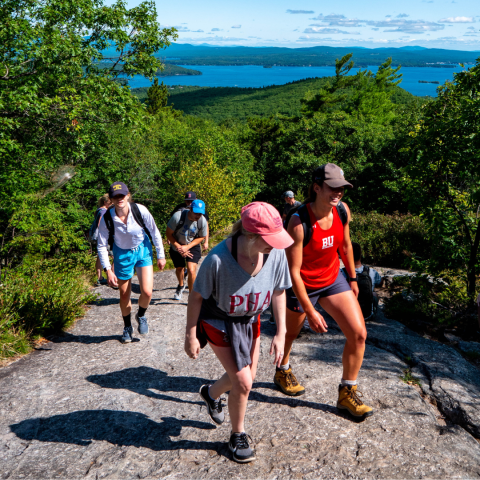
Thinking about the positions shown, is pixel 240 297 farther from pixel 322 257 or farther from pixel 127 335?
pixel 127 335

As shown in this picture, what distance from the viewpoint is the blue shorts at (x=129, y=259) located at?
14.9 feet

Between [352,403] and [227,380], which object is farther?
[352,403]

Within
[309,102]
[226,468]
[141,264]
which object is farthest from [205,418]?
[309,102]

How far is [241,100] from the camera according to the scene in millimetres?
133125

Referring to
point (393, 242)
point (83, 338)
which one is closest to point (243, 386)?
point (83, 338)

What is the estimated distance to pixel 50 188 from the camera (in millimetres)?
12781

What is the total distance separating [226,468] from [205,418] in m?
0.64

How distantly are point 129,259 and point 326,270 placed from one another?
2.33 m

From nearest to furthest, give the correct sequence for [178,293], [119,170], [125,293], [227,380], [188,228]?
[227,380]
[125,293]
[188,228]
[178,293]
[119,170]

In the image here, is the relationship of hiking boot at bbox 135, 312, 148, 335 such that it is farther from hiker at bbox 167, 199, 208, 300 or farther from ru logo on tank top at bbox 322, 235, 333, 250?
ru logo on tank top at bbox 322, 235, 333, 250

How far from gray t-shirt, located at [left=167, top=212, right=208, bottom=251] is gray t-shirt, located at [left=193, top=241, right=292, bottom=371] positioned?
321cm

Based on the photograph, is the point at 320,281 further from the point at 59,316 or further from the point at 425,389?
the point at 59,316

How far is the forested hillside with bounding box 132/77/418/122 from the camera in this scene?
107438 mm

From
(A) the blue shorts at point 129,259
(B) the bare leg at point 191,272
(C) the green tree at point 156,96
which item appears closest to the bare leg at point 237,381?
(A) the blue shorts at point 129,259
